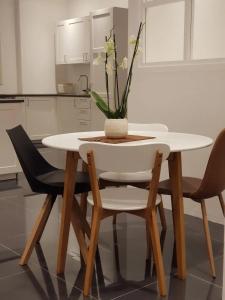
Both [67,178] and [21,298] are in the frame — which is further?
[67,178]

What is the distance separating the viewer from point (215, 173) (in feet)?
7.11

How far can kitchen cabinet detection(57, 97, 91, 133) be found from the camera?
21.0ft

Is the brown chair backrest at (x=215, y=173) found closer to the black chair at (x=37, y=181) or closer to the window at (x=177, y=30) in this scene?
the black chair at (x=37, y=181)

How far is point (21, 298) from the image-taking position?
2.00 meters

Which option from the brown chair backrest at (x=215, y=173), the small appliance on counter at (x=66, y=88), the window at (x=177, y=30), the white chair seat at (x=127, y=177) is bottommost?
the white chair seat at (x=127, y=177)

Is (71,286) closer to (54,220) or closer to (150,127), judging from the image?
(54,220)

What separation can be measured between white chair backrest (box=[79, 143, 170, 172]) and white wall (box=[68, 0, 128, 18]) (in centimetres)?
494

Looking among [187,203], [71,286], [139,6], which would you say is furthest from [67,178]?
[139,6]

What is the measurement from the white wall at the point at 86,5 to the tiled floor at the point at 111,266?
4403 mm

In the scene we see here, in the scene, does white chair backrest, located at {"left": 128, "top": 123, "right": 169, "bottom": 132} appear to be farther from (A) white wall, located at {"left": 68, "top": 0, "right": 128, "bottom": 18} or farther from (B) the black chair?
(A) white wall, located at {"left": 68, "top": 0, "right": 128, "bottom": 18}

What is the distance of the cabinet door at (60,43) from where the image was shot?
23.0 ft

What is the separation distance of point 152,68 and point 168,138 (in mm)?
1212

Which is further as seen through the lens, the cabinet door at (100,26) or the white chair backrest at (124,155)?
the cabinet door at (100,26)

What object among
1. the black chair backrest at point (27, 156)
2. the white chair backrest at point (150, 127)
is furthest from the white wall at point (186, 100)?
the black chair backrest at point (27, 156)
